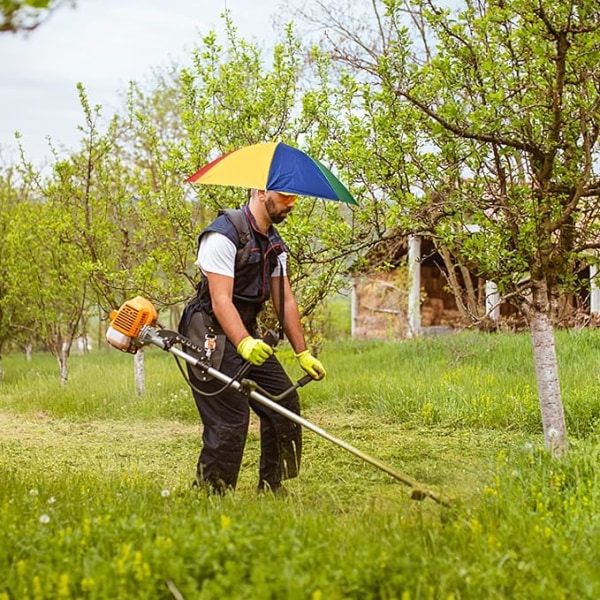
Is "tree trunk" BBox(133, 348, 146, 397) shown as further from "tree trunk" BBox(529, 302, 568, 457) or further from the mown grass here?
"tree trunk" BBox(529, 302, 568, 457)

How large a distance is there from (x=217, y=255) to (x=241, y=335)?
0.46 metres

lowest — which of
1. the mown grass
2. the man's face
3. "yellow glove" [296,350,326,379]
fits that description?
the mown grass

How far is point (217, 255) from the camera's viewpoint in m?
4.73

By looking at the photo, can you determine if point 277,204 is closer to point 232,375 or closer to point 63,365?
point 232,375

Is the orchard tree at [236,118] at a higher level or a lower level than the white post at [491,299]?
higher

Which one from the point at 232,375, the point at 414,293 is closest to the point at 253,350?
the point at 232,375

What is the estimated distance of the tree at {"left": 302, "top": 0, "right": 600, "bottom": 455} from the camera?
4848 millimetres

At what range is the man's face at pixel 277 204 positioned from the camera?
4.90 metres

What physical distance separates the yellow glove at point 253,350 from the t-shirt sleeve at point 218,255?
0.42m

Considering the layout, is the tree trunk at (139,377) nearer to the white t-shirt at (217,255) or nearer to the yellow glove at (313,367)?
the yellow glove at (313,367)

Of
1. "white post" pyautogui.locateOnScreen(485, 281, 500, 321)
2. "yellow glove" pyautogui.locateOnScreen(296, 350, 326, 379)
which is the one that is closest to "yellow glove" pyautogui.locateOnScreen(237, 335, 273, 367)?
"yellow glove" pyautogui.locateOnScreen(296, 350, 326, 379)

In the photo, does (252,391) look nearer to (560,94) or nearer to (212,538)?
(212,538)

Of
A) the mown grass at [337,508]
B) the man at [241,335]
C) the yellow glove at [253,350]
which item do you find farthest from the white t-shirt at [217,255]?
the mown grass at [337,508]

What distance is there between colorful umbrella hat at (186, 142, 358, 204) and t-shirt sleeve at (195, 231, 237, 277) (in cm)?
32
